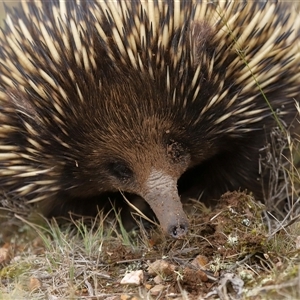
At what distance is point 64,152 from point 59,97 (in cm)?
27

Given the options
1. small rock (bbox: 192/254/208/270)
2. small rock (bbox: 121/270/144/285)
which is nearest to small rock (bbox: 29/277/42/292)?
small rock (bbox: 121/270/144/285)

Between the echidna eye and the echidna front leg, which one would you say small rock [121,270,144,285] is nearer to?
the echidna front leg

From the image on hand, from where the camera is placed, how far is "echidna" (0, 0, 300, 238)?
102 inches

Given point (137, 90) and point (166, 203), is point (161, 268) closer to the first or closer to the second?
point (166, 203)

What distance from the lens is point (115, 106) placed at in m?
2.57

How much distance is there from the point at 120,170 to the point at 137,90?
0.41 metres

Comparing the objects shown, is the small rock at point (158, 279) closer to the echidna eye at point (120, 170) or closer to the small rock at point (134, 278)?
the small rock at point (134, 278)

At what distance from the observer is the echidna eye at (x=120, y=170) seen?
2760 mm

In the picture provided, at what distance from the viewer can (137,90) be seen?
2.58 meters

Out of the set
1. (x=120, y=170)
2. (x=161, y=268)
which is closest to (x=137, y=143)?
(x=120, y=170)

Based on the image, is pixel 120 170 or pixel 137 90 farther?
pixel 120 170

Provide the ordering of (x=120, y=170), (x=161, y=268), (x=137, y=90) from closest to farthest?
1. (x=161, y=268)
2. (x=137, y=90)
3. (x=120, y=170)

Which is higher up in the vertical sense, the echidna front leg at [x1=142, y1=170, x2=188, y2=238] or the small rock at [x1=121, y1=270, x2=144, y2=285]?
the echidna front leg at [x1=142, y1=170, x2=188, y2=238]

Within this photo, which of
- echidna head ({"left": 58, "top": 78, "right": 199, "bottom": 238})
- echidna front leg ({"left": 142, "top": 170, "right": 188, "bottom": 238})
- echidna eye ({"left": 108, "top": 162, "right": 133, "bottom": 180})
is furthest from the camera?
echidna eye ({"left": 108, "top": 162, "right": 133, "bottom": 180})
